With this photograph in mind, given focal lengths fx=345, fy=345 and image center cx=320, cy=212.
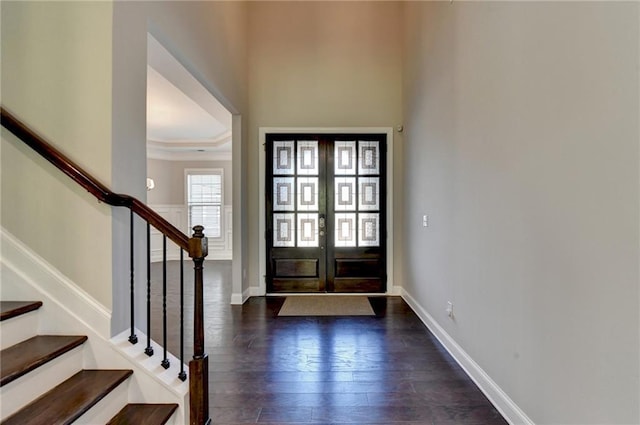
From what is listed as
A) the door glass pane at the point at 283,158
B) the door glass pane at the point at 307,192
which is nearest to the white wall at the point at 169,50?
the door glass pane at the point at 283,158

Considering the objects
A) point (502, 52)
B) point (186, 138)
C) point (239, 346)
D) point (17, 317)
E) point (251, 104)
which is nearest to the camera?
point (17, 317)

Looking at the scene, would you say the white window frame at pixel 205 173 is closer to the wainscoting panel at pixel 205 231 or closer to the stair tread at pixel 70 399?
the wainscoting panel at pixel 205 231

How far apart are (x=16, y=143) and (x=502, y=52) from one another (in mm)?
2837

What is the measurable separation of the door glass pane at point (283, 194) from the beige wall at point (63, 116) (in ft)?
10.5

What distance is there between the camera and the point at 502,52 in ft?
6.98

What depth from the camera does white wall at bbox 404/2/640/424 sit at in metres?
1.30

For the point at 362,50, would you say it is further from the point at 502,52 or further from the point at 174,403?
the point at 174,403

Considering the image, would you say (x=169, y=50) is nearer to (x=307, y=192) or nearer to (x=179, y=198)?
(x=307, y=192)

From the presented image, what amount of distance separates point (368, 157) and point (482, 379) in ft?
11.0

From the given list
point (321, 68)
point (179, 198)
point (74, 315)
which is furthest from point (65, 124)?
point (179, 198)

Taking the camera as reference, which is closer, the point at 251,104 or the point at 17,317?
the point at 17,317

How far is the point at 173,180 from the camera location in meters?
8.86

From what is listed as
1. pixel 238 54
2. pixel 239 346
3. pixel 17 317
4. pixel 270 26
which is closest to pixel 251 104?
pixel 238 54

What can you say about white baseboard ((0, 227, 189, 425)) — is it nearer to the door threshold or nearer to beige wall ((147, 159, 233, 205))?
the door threshold
